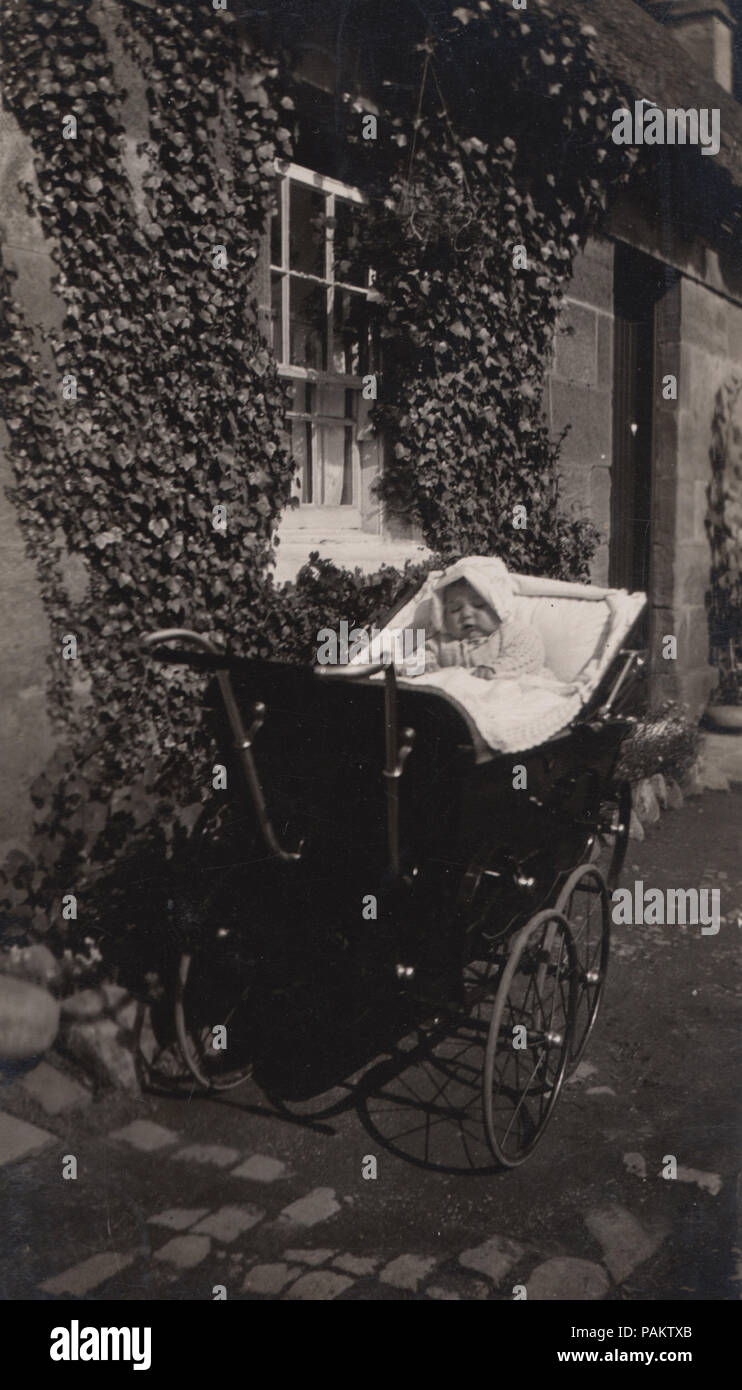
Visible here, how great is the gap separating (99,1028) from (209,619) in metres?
2.03

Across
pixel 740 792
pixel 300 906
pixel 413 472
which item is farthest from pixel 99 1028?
pixel 740 792

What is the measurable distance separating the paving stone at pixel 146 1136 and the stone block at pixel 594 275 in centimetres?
640

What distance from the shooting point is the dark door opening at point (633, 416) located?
9.54 m

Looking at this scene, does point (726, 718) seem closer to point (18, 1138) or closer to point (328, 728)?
point (328, 728)

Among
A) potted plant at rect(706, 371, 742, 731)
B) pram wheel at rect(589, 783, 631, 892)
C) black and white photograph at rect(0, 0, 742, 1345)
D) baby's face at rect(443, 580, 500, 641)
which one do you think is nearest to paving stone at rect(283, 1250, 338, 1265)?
black and white photograph at rect(0, 0, 742, 1345)

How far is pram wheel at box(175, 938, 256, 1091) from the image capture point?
13.1ft

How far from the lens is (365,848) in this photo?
147 inches

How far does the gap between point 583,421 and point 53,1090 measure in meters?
6.24

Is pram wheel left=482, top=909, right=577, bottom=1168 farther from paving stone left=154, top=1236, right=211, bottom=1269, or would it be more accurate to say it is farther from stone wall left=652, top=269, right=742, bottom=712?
stone wall left=652, top=269, right=742, bottom=712

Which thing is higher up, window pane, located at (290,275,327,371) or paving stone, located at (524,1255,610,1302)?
window pane, located at (290,275,327,371)

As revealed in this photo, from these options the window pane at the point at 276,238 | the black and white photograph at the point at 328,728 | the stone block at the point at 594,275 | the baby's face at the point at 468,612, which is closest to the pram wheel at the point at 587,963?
the black and white photograph at the point at 328,728

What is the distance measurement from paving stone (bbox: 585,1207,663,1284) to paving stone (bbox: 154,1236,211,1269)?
1.17m

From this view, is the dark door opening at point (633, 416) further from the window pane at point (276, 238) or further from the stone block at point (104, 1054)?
the stone block at point (104, 1054)
